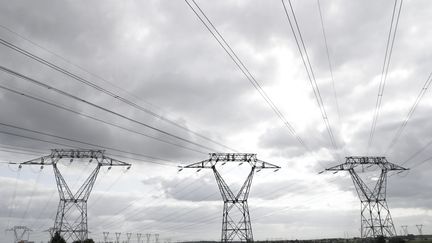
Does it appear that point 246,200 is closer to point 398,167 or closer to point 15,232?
point 398,167

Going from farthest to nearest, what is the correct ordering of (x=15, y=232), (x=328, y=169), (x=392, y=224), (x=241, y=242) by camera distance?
(x=15, y=232) < (x=328, y=169) < (x=392, y=224) < (x=241, y=242)

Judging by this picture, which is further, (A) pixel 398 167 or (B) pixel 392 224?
(A) pixel 398 167

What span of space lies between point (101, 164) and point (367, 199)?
177 ft

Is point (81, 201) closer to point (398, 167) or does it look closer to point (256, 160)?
point (256, 160)

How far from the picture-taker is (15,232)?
548 ft

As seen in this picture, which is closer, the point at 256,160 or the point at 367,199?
the point at 256,160

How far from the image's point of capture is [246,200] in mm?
63031

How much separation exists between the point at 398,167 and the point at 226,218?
44151mm

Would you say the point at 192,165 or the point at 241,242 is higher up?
the point at 192,165

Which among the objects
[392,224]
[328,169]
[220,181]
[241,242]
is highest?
[328,169]

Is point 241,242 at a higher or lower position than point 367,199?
lower

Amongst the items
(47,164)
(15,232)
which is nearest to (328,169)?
(47,164)

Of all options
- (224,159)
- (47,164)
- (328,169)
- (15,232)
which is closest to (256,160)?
(224,159)

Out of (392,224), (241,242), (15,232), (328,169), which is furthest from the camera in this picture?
(15,232)
